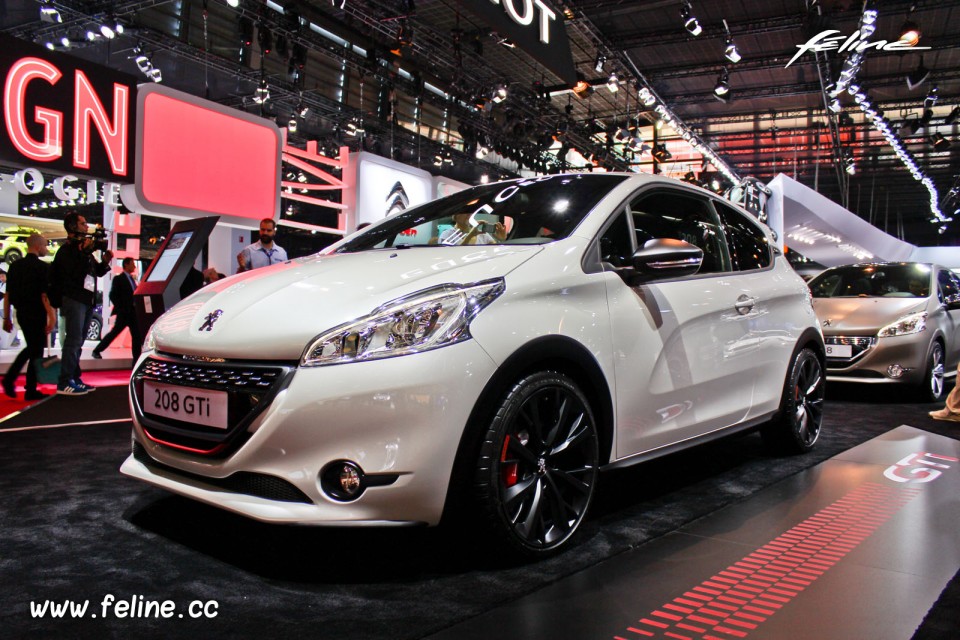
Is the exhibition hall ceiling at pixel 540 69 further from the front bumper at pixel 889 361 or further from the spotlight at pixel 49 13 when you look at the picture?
the front bumper at pixel 889 361

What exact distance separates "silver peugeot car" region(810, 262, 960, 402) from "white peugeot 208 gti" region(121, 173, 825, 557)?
3352 millimetres

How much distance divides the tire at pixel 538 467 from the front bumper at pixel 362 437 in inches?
6.2

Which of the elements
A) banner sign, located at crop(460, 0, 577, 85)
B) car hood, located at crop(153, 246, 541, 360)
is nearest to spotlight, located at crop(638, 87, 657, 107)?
banner sign, located at crop(460, 0, 577, 85)

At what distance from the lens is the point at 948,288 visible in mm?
6809

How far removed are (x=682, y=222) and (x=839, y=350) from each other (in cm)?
345

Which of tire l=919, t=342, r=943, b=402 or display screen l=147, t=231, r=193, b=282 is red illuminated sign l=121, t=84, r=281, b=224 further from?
tire l=919, t=342, r=943, b=402

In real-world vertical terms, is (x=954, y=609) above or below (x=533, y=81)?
below

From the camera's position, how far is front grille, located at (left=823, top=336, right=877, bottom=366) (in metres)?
5.85

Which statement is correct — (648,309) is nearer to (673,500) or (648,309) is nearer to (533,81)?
(673,500)

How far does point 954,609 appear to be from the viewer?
1.97 metres

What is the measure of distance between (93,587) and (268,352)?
Result: 84 centimetres

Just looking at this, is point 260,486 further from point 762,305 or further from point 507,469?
point 762,305

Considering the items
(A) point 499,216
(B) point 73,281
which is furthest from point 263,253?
(A) point 499,216

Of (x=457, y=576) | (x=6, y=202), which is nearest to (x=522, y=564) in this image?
(x=457, y=576)
